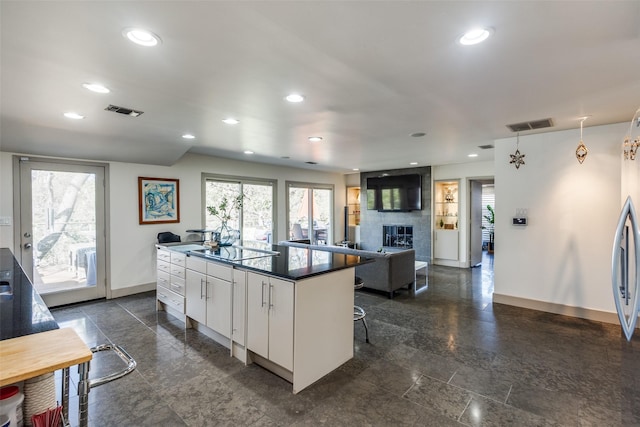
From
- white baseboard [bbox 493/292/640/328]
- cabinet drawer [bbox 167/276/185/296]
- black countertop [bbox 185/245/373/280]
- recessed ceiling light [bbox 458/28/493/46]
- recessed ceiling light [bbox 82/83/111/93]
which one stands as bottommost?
white baseboard [bbox 493/292/640/328]

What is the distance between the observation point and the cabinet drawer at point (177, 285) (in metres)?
3.69

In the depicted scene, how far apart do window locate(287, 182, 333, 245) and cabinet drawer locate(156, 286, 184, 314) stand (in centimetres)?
381

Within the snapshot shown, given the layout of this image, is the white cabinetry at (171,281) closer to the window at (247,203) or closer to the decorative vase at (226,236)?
the decorative vase at (226,236)

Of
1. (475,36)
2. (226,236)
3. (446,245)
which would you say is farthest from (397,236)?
(475,36)

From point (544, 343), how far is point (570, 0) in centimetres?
322

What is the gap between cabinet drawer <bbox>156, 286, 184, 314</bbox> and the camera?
3.71m

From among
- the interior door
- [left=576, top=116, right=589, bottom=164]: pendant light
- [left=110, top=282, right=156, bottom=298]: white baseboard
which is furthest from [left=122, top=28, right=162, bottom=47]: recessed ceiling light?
the interior door

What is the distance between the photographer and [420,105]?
2953 millimetres

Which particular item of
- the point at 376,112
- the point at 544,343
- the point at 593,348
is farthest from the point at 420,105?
the point at 593,348

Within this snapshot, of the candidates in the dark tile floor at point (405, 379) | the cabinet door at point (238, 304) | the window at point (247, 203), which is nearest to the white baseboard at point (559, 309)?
the dark tile floor at point (405, 379)

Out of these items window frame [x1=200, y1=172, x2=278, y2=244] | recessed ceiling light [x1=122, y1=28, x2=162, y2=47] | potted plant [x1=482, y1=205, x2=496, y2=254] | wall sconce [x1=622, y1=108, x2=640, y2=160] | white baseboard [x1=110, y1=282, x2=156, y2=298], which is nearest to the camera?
recessed ceiling light [x1=122, y1=28, x2=162, y2=47]

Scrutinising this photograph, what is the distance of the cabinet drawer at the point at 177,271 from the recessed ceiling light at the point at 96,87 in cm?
207

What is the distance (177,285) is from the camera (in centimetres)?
379

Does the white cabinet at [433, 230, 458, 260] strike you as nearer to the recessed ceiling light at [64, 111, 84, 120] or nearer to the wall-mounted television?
the wall-mounted television
